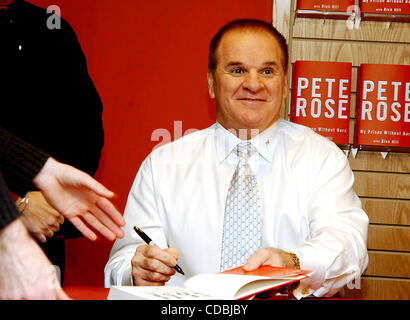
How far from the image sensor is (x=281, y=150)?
222cm

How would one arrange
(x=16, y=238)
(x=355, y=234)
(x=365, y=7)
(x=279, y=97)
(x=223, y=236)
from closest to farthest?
(x=16, y=238)
(x=355, y=234)
(x=223, y=236)
(x=279, y=97)
(x=365, y=7)

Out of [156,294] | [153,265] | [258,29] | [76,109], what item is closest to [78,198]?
[156,294]

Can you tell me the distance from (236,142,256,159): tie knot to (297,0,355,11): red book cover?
1.14 m

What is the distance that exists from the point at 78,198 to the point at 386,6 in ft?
7.84

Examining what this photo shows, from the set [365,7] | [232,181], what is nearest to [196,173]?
[232,181]

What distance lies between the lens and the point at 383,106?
292 centimetres

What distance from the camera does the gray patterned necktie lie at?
6.42ft

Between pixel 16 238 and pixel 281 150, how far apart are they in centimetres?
161

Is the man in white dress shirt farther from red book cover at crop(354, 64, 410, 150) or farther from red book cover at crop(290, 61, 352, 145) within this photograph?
red book cover at crop(354, 64, 410, 150)

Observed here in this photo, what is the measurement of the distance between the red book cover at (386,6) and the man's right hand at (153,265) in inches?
80.5

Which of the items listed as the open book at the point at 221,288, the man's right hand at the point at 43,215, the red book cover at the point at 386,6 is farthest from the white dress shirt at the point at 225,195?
the red book cover at the point at 386,6

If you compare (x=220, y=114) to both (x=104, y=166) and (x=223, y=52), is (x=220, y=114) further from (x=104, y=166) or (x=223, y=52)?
(x=104, y=166)

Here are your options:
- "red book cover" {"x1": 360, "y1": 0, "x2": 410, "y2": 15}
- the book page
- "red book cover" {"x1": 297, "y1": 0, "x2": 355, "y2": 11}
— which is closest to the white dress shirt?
the book page

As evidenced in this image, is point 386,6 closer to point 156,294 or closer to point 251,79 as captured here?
point 251,79
